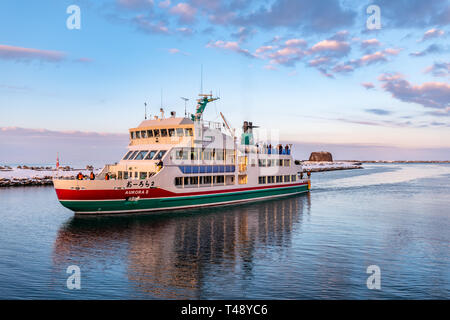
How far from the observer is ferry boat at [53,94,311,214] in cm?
2914

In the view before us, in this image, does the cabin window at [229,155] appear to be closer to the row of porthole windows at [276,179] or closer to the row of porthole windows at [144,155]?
the row of porthole windows at [276,179]

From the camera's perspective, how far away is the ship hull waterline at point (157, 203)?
29.0m

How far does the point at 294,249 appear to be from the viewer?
2016 centimetres

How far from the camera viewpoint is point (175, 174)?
32.7 m

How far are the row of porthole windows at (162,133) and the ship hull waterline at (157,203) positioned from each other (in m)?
6.94

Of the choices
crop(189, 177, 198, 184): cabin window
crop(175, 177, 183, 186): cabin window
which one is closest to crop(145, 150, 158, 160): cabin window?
crop(175, 177, 183, 186): cabin window

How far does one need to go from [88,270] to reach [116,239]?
6.27 metres

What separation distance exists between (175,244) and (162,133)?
684 inches

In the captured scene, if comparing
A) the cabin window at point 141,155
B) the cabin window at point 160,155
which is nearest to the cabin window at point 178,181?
the cabin window at point 160,155

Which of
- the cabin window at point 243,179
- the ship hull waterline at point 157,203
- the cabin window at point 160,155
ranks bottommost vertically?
the ship hull waterline at point 157,203

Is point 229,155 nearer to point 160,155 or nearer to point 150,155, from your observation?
point 160,155

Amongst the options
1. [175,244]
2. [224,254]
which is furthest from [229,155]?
[224,254]
